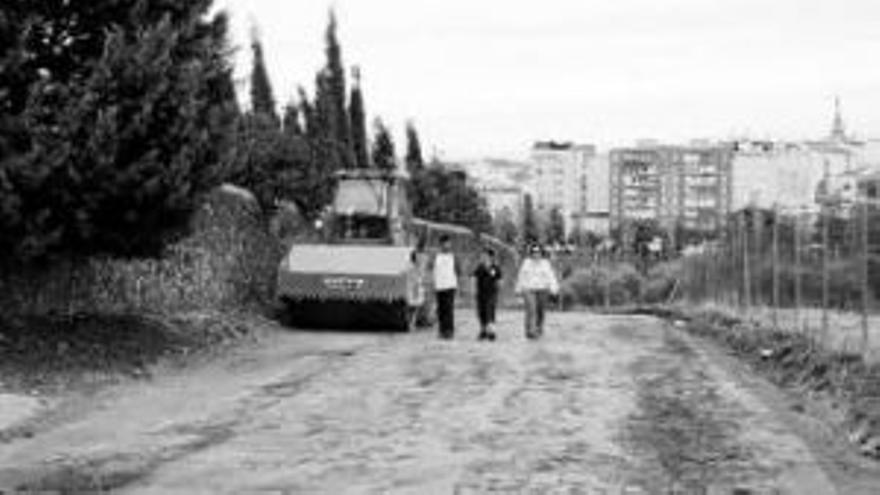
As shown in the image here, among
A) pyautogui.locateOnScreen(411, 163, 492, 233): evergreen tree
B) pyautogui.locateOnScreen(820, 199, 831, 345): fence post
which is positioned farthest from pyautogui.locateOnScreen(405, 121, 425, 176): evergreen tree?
pyautogui.locateOnScreen(820, 199, 831, 345): fence post

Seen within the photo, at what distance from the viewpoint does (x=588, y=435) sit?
13172 millimetres

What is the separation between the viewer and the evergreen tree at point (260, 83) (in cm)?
4712

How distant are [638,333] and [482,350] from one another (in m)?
6.66

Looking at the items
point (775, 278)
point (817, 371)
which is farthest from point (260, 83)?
point (817, 371)

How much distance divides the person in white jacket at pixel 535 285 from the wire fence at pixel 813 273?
3.61 m

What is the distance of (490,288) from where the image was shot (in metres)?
26.6

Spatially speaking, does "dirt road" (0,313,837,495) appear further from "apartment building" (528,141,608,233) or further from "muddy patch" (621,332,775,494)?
"apartment building" (528,141,608,233)

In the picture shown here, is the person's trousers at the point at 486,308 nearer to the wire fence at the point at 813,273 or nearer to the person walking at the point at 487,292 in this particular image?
the person walking at the point at 487,292

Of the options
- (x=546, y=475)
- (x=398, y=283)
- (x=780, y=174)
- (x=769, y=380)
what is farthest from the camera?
(x=780, y=174)

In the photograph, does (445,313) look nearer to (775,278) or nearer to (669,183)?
(775,278)

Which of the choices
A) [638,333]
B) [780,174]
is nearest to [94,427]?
[638,333]

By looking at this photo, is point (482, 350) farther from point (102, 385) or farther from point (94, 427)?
point (94, 427)

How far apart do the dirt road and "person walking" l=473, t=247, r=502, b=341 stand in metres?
4.66

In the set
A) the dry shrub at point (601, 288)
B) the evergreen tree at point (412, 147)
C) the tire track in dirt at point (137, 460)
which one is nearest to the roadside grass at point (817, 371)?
the tire track in dirt at point (137, 460)
